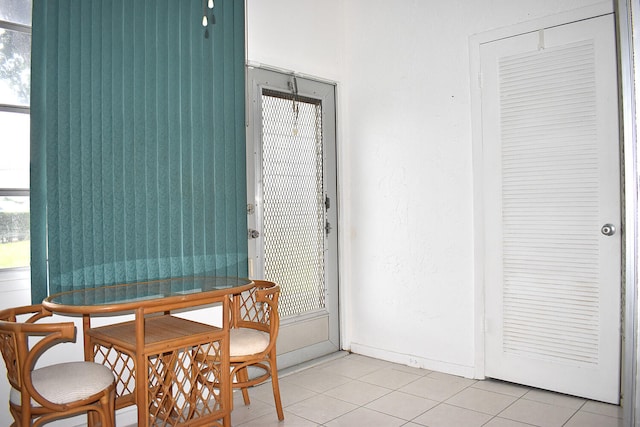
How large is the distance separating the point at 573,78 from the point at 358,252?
193 cm

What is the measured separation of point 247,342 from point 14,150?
1.48m

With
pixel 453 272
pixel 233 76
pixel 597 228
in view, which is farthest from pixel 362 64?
pixel 597 228

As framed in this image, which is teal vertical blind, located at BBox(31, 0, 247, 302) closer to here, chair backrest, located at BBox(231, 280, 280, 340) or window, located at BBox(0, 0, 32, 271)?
window, located at BBox(0, 0, 32, 271)

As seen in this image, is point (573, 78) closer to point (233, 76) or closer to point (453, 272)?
point (453, 272)

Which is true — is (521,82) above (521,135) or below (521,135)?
above

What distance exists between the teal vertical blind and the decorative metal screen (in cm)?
36

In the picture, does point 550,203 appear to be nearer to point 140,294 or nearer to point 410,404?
point 410,404

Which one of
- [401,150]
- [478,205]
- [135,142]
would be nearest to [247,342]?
[135,142]

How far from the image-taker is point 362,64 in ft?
13.0

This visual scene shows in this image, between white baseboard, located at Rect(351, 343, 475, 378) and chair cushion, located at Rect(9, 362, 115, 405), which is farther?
white baseboard, located at Rect(351, 343, 475, 378)

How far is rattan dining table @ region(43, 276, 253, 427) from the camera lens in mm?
2113

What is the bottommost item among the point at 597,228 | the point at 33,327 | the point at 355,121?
the point at 33,327

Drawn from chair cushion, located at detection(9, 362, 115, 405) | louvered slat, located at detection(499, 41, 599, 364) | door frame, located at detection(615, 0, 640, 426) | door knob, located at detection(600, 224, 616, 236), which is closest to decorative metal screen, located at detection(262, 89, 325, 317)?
louvered slat, located at detection(499, 41, 599, 364)

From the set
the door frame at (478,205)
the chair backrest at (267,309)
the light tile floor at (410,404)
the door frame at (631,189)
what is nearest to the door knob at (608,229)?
the door frame at (478,205)
